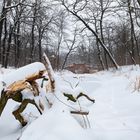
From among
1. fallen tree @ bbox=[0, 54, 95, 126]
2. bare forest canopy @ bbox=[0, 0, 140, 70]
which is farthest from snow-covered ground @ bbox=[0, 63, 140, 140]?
bare forest canopy @ bbox=[0, 0, 140, 70]

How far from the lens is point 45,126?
91.0 inches

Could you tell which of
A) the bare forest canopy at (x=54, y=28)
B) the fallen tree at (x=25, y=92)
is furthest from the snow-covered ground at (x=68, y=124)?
the bare forest canopy at (x=54, y=28)

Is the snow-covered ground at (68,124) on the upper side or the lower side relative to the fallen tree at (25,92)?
lower

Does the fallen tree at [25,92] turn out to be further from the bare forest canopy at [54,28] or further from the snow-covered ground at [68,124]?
the bare forest canopy at [54,28]

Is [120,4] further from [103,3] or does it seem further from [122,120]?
[122,120]

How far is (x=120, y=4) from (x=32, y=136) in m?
22.2

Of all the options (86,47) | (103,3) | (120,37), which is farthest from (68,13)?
(86,47)

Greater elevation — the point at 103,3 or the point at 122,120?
the point at 103,3

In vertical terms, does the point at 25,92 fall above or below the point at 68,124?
above

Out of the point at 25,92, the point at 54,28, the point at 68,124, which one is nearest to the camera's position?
the point at 68,124

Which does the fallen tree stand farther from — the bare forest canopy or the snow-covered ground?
the bare forest canopy

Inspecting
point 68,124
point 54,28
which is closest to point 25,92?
point 68,124

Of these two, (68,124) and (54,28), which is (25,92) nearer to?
(68,124)

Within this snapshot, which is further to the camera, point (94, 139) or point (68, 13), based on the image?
point (68, 13)
